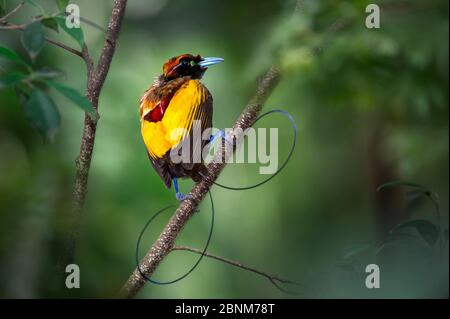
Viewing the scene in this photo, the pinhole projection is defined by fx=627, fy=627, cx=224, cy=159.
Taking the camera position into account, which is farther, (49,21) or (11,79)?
(49,21)

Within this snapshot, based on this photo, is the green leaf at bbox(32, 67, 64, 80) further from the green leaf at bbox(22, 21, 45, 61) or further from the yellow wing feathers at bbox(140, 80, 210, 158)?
the yellow wing feathers at bbox(140, 80, 210, 158)

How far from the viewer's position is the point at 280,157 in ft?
6.09

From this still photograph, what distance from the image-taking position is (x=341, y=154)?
220cm

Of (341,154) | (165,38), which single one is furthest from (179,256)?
(341,154)

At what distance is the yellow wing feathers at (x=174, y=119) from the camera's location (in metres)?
1.20

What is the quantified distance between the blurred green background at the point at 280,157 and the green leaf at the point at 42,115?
21.4 inches

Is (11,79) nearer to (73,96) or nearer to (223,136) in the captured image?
(73,96)

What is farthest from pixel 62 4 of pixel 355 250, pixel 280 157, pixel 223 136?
pixel 280 157

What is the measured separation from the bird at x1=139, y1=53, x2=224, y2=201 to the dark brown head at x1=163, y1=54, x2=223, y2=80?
0.02 m

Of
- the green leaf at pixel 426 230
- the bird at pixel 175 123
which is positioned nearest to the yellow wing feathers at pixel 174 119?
the bird at pixel 175 123

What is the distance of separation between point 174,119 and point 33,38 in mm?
364

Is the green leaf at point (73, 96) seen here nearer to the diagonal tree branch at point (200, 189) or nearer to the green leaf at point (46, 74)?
the green leaf at point (46, 74)

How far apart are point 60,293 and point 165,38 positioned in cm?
90

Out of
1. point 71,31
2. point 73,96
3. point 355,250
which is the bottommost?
point 355,250
